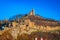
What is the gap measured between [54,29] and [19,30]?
1.25 meters

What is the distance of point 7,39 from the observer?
882 cm

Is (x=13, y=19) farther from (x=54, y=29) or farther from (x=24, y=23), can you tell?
(x=54, y=29)

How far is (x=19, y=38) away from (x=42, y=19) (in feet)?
3.53

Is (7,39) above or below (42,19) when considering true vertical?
below

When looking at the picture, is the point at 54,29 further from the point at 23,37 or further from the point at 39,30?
the point at 23,37

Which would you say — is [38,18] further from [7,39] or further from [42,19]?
[7,39]

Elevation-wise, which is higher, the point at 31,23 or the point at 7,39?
the point at 31,23

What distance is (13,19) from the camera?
8.95 m

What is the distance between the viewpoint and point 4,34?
8.84m

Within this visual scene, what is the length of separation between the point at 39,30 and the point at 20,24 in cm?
71

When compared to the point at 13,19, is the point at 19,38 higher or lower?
lower

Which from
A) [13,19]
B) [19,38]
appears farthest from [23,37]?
[13,19]

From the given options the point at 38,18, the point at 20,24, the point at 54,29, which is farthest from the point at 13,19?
the point at 54,29

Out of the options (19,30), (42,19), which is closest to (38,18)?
(42,19)
